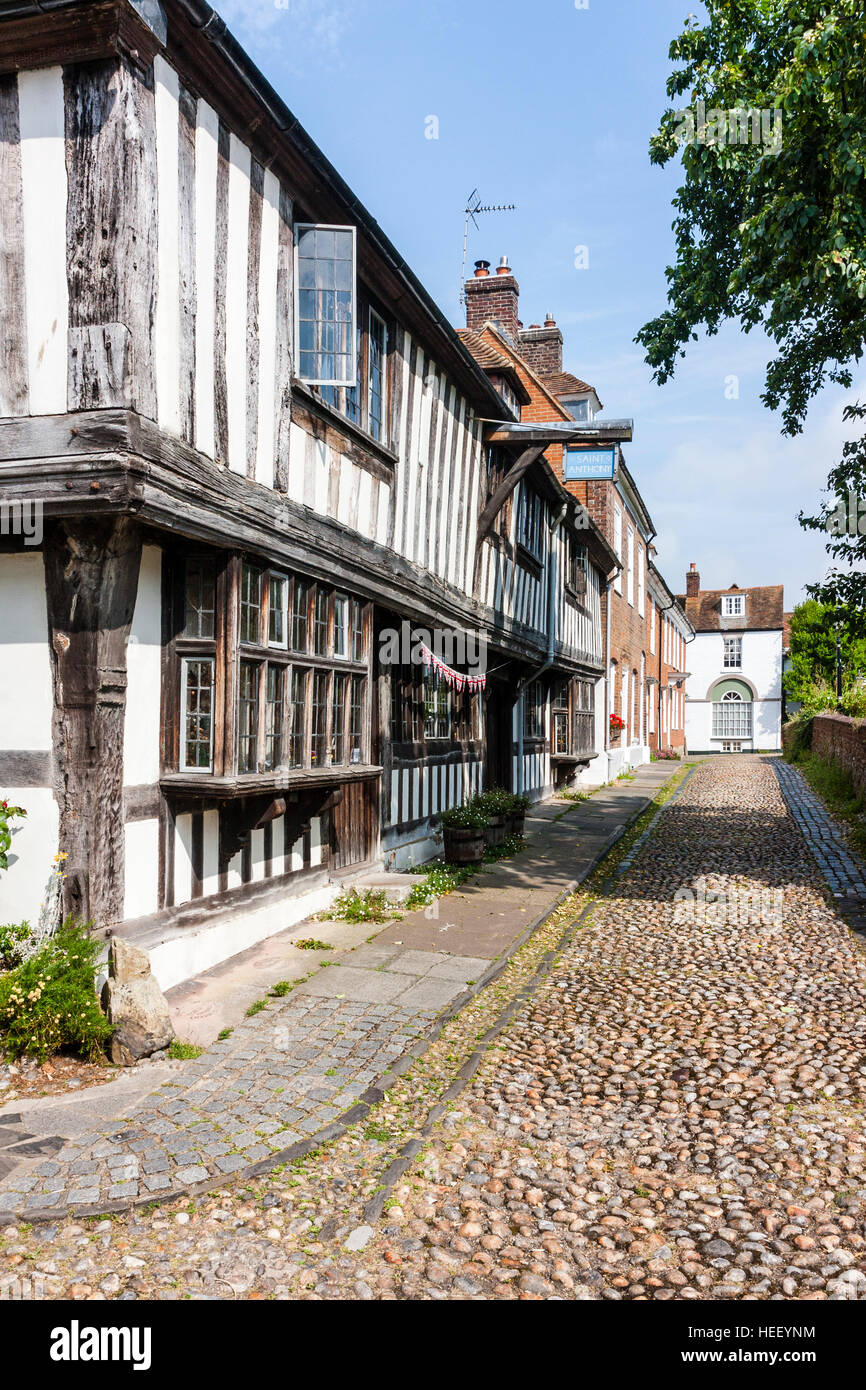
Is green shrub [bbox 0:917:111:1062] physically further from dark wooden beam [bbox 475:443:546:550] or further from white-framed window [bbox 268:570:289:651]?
dark wooden beam [bbox 475:443:546:550]

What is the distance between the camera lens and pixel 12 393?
14.5 feet

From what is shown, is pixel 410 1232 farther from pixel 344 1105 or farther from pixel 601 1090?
pixel 601 1090

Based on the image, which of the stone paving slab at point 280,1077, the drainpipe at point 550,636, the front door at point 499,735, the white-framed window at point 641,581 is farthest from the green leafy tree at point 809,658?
the stone paving slab at point 280,1077

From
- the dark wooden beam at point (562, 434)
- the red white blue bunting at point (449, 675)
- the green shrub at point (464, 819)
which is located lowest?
the green shrub at point (464, 819)

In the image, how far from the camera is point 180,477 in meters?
4.66

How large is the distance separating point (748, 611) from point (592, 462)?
34.6 m

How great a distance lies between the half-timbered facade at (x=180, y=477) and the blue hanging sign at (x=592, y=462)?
16.1 ft

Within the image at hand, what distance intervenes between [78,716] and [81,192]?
2535mm

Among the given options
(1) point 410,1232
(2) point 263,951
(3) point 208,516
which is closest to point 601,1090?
(1) point 410,1232

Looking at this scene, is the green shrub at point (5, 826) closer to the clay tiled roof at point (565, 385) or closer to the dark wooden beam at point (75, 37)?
the dark wooden beam at point (75, 37)

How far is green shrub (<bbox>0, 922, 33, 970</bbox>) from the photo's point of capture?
453cm

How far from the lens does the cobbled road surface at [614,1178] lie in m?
2.84

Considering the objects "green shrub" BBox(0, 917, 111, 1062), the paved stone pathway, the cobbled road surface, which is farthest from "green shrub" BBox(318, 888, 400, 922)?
"green shrub" BBox(0, 917, 111, 1062)
